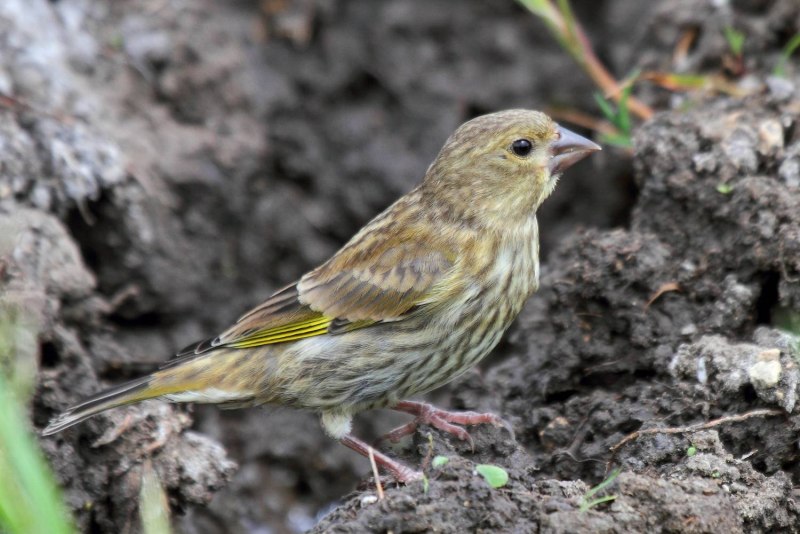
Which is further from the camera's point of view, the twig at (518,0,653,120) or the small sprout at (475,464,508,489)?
the twig at (518,0,653,120)

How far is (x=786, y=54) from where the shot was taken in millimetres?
5375

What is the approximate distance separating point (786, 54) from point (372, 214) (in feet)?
8.53

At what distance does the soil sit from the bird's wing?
377 mm

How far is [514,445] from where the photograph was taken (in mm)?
4184

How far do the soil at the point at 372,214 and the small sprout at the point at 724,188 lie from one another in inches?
1.4

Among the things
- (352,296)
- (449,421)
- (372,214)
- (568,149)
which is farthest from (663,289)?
(372,214)

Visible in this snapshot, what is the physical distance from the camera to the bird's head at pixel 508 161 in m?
4.71

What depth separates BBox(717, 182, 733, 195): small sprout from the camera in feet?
15.4

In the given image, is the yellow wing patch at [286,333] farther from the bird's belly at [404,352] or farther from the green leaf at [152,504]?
the green leaf at [152,504]

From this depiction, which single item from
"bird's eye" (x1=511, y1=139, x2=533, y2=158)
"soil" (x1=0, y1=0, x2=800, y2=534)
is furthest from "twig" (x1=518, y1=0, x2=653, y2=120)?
"bird's eye" (x1=511, y1=139, x2=533, y2=158)

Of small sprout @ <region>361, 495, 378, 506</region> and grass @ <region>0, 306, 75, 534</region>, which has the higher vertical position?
grass @ <region>0, 306, 75, 534</region>

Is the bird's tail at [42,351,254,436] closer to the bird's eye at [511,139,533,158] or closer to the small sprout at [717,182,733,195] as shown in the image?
the bird's eye at [511,139,533,158]

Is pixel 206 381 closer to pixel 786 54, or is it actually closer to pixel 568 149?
pixel 568 149

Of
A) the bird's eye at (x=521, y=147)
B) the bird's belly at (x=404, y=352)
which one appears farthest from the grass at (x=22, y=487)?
the bird's eye at (x=521, y=147)
